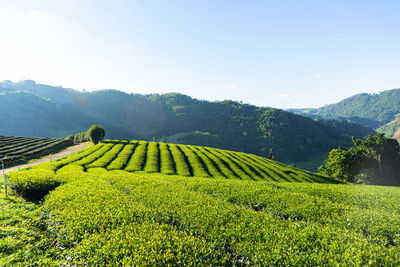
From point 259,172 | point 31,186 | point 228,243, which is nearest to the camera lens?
point 228,243

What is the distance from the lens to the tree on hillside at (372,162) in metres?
59.8

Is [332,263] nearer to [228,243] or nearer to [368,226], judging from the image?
[228,243]

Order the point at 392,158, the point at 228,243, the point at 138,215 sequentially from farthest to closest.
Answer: the point at 392,158 → the point at 138,215 → the point at 228,243

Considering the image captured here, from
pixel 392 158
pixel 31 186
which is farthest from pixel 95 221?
pixel 392 158

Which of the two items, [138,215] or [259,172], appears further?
[259,172]

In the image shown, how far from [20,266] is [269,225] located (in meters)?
11.8

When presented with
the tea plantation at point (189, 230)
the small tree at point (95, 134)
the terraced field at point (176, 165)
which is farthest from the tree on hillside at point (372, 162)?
the small tree at point (95, 134)

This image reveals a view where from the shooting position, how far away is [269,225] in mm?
11047

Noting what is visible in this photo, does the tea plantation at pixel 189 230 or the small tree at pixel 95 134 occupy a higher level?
the small tree at pixel 95 134

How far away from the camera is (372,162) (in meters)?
63.1

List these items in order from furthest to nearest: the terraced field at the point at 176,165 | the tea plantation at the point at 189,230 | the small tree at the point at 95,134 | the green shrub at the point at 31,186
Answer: the small tree at the point at 95,134 → the terraced field at the point at 176,165 → the green shrub at the point at 31,186 → the tea plantation at the point at 189,230

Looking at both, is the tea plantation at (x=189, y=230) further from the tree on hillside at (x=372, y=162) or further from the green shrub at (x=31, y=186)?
the tree on hillside at (x=372, y=162)

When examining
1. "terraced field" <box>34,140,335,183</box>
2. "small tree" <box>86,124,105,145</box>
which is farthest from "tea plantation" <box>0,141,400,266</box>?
A: "small tree" <box>86,124,105,145</box>

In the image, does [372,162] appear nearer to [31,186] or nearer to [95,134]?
[31,186]
